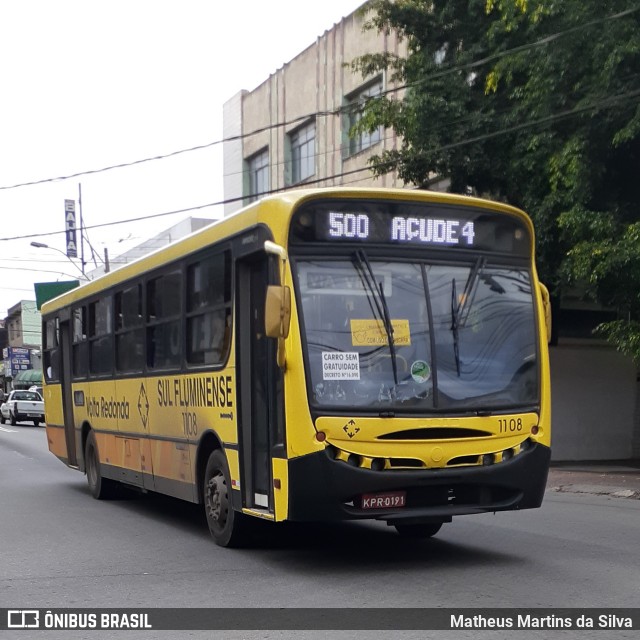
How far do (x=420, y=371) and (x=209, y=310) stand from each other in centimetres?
252

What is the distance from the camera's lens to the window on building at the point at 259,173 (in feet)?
112

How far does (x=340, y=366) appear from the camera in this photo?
27.0 feet

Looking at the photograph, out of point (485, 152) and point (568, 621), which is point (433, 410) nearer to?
point (568, 621)

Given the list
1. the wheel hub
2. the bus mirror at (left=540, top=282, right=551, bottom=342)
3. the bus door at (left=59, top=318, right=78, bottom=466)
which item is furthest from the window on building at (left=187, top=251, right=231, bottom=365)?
the bus door at (left=59, top=318, right=78, bottom=466)

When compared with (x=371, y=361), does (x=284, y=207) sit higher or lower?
higher

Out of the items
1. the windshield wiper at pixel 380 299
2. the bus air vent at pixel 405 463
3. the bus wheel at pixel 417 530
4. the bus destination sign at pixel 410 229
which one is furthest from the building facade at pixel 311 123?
the bus air vent at pixel 405 463

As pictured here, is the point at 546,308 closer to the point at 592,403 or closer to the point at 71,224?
the point at 592,403

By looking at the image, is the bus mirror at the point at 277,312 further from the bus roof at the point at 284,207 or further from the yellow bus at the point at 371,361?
the bus roof at the point at 284,207

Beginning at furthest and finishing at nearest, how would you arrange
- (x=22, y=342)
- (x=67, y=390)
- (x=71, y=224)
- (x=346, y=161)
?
(x=22, y=342) → (x=71, y=224) → (x=346, y=161) → (x=67, y=390)

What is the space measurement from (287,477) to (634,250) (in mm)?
8435

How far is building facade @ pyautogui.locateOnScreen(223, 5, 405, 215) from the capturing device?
27.8 meters

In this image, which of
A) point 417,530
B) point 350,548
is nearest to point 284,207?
point 350,548

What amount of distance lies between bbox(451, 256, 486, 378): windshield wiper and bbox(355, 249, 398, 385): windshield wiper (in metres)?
0.57

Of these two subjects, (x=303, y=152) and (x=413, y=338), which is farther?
(x=303, y=152)
